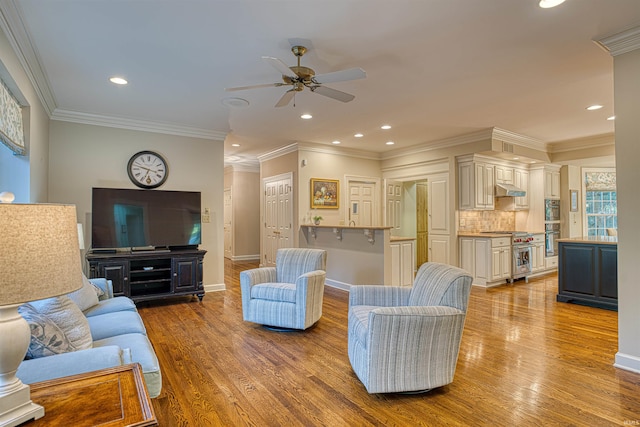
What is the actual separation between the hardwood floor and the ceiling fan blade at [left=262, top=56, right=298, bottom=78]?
7.47 feet

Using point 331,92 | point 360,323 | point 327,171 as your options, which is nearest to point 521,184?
point 327,171

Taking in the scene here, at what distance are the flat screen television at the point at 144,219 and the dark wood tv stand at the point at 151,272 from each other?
6.4 inches

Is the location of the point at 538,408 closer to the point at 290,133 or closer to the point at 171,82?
the point at 171,82

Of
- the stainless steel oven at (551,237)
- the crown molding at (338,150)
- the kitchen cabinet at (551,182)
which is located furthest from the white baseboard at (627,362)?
the crown molding at (338,150)

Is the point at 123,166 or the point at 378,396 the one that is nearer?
the point at 378,396

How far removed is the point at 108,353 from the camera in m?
1.69

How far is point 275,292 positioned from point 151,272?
215cm

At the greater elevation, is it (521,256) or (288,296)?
(521,256)

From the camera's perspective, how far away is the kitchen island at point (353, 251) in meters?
5.01

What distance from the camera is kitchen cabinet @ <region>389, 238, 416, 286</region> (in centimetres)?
511

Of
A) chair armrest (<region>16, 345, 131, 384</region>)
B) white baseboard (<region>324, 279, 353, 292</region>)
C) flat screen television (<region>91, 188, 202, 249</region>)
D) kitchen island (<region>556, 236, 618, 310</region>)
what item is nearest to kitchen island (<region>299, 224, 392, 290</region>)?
white baseboard (<region>324, 279, 353, 292</region>)

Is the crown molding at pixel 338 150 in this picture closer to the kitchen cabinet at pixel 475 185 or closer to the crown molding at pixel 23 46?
the kitchen cabinet at pixel 475 185

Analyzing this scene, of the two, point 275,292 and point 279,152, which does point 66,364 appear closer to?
point 275,292

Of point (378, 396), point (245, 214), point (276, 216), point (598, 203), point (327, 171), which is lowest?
point (378, 396)
